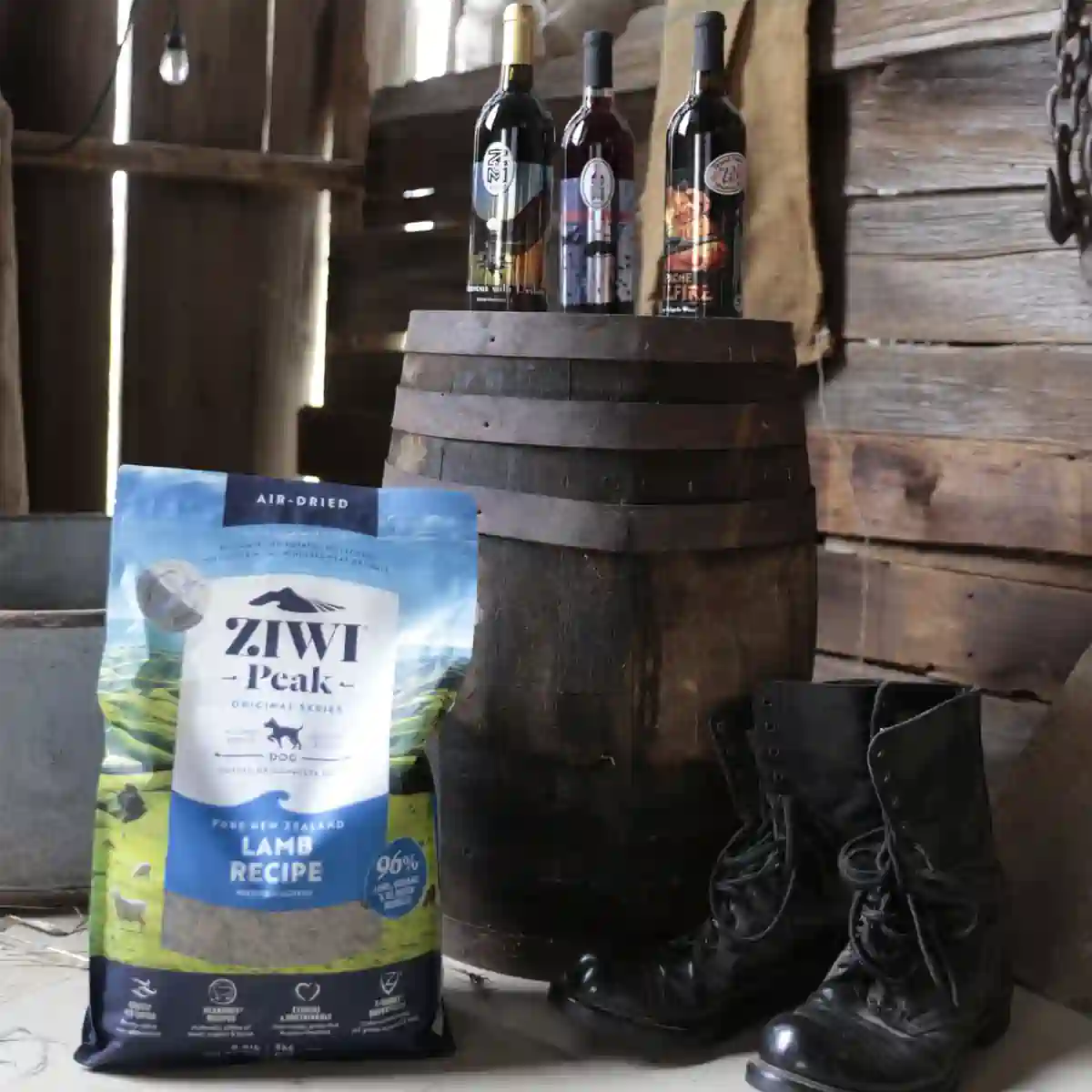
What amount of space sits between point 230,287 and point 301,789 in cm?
147

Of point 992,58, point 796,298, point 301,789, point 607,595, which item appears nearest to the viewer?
point 301,789

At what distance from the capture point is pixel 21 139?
7.25 feet

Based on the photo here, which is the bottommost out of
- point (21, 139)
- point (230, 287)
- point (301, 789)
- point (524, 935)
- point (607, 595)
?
point (524, 935)

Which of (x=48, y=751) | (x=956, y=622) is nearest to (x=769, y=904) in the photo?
(x=956, y=622)

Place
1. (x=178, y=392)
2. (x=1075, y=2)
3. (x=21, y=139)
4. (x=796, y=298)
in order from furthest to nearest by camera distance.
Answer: (x=178, y=392)
(x=21, y=139)
(x=796, y=298)
(x=1075, y=2)

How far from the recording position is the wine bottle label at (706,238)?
1.47 metres

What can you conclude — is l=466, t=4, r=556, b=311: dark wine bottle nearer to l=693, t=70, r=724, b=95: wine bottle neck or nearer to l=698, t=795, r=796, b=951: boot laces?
l=693, t=70, r=724, b=95: wine bottle neck

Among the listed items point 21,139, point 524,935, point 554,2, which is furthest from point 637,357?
point 21,139

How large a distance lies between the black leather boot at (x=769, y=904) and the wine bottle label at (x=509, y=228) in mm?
487

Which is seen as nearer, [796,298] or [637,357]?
[637,357]

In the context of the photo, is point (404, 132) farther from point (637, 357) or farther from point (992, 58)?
point (637, 357)

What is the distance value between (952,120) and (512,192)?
54 centimetres

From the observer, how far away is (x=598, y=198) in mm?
1462

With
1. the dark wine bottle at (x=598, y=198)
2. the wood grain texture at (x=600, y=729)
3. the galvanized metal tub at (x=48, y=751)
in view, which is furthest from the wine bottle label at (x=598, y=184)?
the galvanized metal tub at (x=48, y=751)
